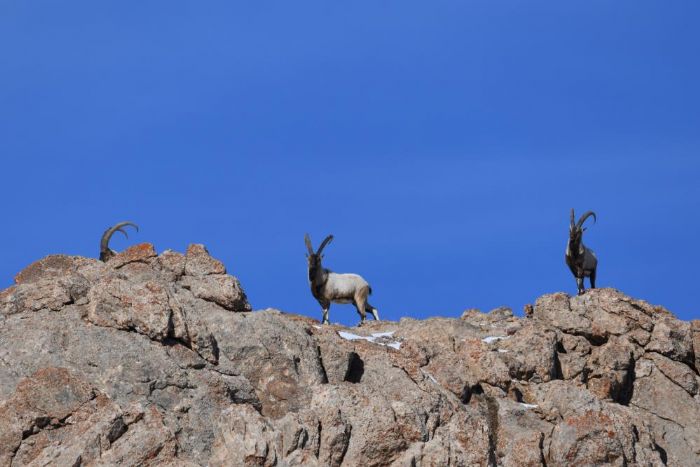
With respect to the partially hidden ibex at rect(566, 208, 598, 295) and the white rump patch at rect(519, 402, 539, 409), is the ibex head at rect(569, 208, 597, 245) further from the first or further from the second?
the white rump patch at rect(519, 402, 539, 409)

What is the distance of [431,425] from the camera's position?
16844 mm

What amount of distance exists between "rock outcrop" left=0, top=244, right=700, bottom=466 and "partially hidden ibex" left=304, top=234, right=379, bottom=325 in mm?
8019

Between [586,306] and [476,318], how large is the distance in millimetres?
3715

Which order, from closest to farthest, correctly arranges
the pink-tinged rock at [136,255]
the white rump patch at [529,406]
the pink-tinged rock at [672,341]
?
the white rump patch at [529,406] < the pink-tinged rock at [136,255] < the pink-tinged rock at [672,341]

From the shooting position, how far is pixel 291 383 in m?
18.1

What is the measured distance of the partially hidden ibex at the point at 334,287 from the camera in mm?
31812

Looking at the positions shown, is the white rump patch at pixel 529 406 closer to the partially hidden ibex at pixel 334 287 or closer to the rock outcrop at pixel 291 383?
the rock outcrop at pixel 291 383

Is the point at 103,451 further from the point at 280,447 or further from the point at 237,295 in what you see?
the point at 237,295

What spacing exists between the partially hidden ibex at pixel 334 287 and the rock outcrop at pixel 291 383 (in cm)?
802

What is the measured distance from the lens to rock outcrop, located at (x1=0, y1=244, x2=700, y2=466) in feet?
50.2

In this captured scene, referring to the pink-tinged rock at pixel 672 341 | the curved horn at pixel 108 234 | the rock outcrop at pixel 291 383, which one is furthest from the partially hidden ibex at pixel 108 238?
the pink-tinged rock at pixel 672 341

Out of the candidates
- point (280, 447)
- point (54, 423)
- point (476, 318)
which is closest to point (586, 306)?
point (476, 318)

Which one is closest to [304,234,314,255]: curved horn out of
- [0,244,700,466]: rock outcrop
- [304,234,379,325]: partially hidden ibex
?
[304,234,379,325]: partially hidden ibex

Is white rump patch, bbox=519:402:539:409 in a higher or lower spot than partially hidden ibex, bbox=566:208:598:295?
lower
